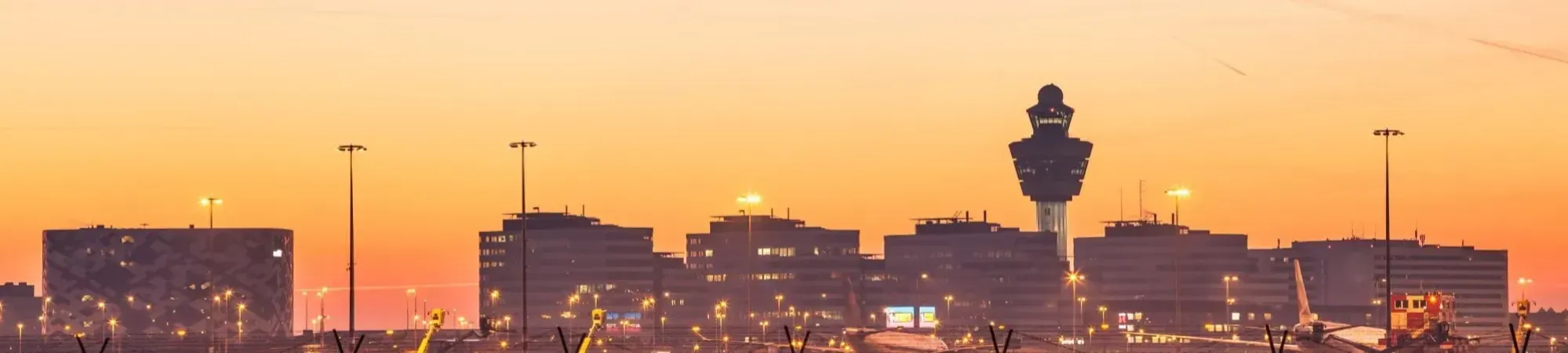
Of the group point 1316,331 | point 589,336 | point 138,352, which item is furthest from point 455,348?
point 589,336

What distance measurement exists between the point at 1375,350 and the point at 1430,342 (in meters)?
5.92

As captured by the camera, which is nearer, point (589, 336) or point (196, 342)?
point (589, 336)

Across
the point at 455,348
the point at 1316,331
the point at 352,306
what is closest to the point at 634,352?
the point at 455,348

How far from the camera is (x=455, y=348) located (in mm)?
193125

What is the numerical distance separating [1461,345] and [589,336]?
85.1 meters

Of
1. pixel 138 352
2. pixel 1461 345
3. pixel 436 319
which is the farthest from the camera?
pixel 138 352

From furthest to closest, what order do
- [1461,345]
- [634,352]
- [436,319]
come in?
[634,352], [1461,345], [436,319]

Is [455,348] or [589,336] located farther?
[455,348]

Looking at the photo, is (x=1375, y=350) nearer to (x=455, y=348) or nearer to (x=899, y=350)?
(x=899, y=350)

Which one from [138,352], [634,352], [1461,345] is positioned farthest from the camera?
[634,352]

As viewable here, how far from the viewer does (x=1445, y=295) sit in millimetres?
186625

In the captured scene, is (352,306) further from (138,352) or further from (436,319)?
(436,319)

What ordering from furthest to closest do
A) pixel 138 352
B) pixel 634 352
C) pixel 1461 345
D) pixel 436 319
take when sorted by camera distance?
pixel 634 352, pixel 138 352, pixel 1461 345, pixel 436 319

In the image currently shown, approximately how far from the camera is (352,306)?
171 m
